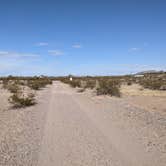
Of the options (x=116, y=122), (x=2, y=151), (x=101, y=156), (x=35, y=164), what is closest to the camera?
(x=35, y=164)

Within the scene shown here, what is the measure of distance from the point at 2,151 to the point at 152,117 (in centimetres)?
1017

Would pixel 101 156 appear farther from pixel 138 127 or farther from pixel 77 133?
pixel 138 127

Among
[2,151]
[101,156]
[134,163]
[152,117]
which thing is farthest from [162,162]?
[152,117]

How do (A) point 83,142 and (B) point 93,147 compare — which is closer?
(B) point 93,147

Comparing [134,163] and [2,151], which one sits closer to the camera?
[134,163]

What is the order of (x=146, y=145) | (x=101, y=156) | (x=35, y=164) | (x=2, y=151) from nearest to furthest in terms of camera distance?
(x=35, y=164)
(x=101, y=156)
(x=2, y=151)
(x=146, y=145)

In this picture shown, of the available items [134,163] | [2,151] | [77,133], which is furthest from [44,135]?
[134,163]

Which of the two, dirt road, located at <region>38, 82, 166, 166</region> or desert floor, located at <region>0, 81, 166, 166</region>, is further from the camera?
desert floor, located at <region>0, 81, 166, 166</region>

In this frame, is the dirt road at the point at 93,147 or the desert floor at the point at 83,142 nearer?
the dirt road at the point at 93,147

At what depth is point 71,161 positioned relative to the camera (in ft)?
28.2

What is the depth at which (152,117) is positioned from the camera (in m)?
18.0

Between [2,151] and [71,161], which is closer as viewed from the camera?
[71,161]

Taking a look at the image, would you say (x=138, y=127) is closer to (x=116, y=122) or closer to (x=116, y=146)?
(x=116, y=122)

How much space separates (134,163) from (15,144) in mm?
4451
